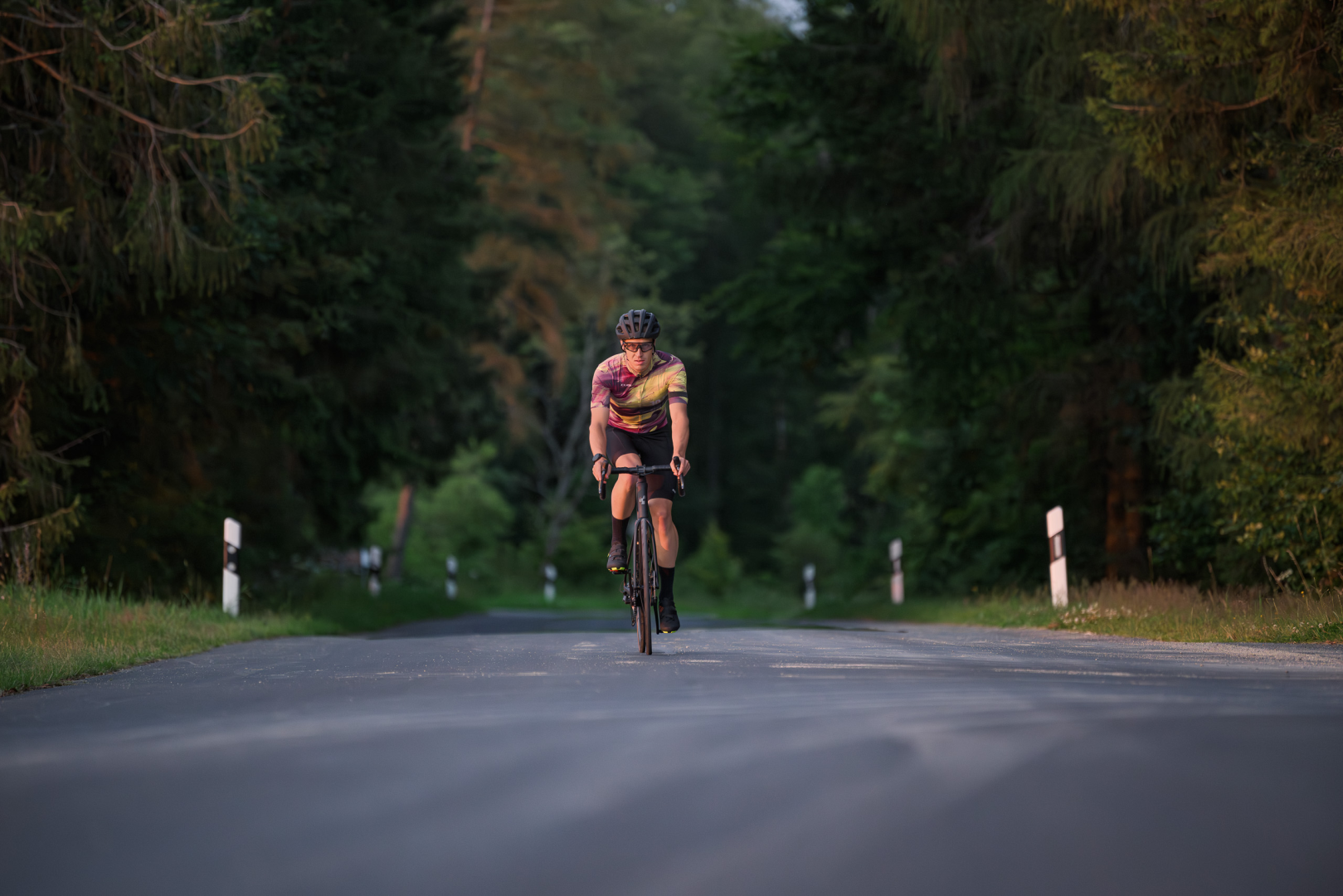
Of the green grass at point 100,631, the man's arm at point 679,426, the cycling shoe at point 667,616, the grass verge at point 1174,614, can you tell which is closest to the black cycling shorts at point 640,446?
the man's arm at point 679,426

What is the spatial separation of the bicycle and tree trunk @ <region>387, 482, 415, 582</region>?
32.6m

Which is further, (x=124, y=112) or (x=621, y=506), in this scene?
(x=124, y=112)

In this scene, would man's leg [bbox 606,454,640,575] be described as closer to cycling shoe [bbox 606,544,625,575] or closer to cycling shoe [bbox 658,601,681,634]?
cycling shoe [bbox 606,544,625,575]

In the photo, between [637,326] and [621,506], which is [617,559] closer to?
[621,506]

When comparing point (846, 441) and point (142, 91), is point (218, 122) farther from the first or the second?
point (846, 441)

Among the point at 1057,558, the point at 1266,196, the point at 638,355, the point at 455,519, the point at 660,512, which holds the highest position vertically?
the point at 1266,196

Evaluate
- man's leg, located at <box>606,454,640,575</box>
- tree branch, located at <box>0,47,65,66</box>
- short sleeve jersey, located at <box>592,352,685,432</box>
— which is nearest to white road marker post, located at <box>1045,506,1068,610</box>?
man's leg, located at <box>606,454,640,575</box>

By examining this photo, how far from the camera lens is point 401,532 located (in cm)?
4222

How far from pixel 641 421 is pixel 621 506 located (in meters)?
0.58

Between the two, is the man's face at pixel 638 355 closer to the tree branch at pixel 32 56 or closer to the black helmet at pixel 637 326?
the black helmet at pixel 637 326

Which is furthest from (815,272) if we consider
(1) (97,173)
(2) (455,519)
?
(2) (455,519)

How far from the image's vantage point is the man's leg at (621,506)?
30.9 ft

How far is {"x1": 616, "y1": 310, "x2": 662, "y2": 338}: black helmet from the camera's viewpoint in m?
9.21

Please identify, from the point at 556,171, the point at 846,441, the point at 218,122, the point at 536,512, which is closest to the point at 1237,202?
the point at 218,122
